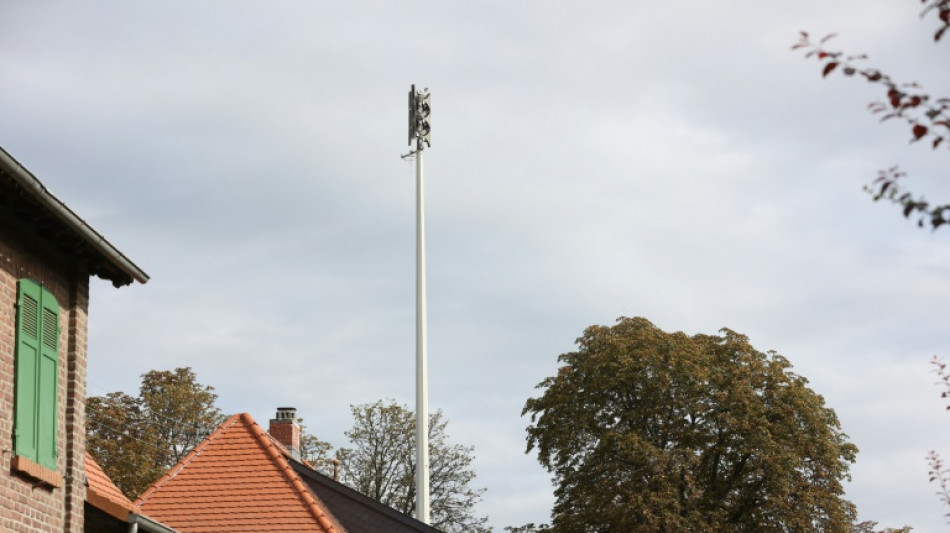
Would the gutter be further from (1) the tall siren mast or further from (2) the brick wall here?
(1) the tall siren mast

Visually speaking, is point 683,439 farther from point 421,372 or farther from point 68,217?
point 68,217

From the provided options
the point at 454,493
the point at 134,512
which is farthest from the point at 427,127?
the point at 134,512

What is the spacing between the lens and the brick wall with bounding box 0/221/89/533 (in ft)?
40.4

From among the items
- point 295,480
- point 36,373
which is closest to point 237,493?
point 295,480

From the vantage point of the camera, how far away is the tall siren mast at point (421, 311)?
101 feet

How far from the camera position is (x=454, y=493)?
1934 inches

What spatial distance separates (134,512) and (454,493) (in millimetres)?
34639

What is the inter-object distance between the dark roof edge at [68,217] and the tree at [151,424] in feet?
106

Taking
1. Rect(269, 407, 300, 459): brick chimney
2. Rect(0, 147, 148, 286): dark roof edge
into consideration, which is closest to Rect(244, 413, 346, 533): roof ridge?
Rect(269, 407, 300, 459): brick chimney

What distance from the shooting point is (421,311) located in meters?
33.3

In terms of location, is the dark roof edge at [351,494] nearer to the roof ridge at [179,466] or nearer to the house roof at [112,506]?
the roof ridge at [179,466]

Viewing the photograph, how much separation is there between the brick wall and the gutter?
40.1 inches

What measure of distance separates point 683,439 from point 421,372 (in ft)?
26.8

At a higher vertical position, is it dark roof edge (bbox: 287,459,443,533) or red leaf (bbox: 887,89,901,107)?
dark roof edge (bbox: 287,459,443,533)
